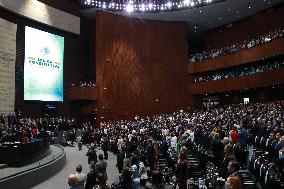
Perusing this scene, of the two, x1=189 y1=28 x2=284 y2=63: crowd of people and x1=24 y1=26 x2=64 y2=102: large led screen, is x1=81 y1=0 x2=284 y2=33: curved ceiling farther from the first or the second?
x1=24 y1=26 x2=64 y2=102: large led screen

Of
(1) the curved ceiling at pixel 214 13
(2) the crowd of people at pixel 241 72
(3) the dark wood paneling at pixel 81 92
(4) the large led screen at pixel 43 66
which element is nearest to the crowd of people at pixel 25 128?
(4) the large led screen at pixel 43 66

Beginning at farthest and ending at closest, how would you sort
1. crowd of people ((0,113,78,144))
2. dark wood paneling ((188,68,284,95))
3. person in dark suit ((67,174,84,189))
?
dark wood paneling ((188,68,284,95)) → crowd of people ((0,113,78,144)) → person in dark suit ((67,174,84,189))

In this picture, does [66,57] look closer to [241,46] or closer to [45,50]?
[45,50]

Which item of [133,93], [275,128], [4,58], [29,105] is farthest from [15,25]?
[275,128]

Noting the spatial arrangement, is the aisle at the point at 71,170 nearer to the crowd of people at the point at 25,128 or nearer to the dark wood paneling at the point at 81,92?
the crowd of people at the point at 25,128

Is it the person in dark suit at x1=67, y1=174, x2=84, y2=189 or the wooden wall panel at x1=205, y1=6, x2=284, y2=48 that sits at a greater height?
the wooden wall panel at x1=205, y1=6, x2=284, y2=48

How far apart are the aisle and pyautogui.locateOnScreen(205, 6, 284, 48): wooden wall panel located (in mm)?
17754

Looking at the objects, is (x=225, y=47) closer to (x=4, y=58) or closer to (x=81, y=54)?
(x=81, y=54)

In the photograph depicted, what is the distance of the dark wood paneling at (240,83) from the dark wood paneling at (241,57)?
4.14ft

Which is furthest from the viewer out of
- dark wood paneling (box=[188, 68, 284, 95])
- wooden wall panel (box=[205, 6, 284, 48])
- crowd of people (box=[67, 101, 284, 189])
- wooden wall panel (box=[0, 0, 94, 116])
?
wooden wall panel (box=[205, 6, 284, 48])

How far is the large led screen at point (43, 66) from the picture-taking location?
2678 cm

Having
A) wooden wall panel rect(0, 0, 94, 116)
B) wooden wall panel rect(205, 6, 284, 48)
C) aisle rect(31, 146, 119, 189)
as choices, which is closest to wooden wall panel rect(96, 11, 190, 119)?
wooden wall panel rect(0, 0, 94, 116)

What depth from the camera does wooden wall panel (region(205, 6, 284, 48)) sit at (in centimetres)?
3055

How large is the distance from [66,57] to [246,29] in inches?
599
